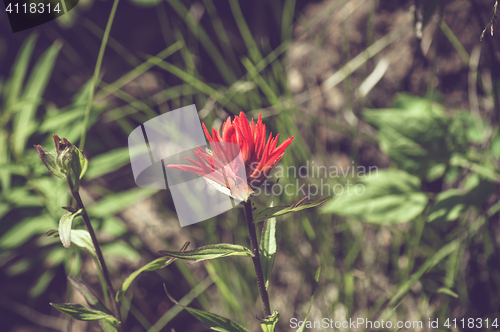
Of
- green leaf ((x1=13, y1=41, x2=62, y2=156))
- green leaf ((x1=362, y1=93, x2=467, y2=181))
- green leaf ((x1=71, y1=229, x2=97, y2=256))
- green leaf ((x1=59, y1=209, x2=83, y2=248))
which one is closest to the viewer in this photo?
green leaf ((x1=59, y1=209, x2=83, y2=248))

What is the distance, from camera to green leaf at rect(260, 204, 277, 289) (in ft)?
1.42

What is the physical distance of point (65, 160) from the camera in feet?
1.21

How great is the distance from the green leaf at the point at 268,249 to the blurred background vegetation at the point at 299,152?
0.98 ft

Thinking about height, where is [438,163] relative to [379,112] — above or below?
below

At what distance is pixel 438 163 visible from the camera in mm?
706

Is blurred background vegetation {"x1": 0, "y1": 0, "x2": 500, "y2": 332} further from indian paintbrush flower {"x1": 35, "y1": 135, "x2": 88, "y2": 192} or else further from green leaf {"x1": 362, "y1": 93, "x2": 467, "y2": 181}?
indian paintbrush flower {"x1": 35, "y1": 135, "x2": 88, "y2": 192}

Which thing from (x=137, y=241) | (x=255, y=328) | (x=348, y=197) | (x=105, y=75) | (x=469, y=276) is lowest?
(x=255, y=328)

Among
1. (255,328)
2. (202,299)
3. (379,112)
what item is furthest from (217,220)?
(379,112)

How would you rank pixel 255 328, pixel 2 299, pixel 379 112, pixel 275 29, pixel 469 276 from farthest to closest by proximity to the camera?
pixel 275 29 < pixel 2 299 < pixel 255 328 < pixel 469 276 < pixel 379 112

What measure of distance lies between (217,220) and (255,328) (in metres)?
0.37

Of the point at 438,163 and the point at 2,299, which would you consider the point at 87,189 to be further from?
the point at 438,163

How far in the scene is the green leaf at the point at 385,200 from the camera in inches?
27.4

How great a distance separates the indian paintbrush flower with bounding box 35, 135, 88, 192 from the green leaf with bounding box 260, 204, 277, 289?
271 mm
